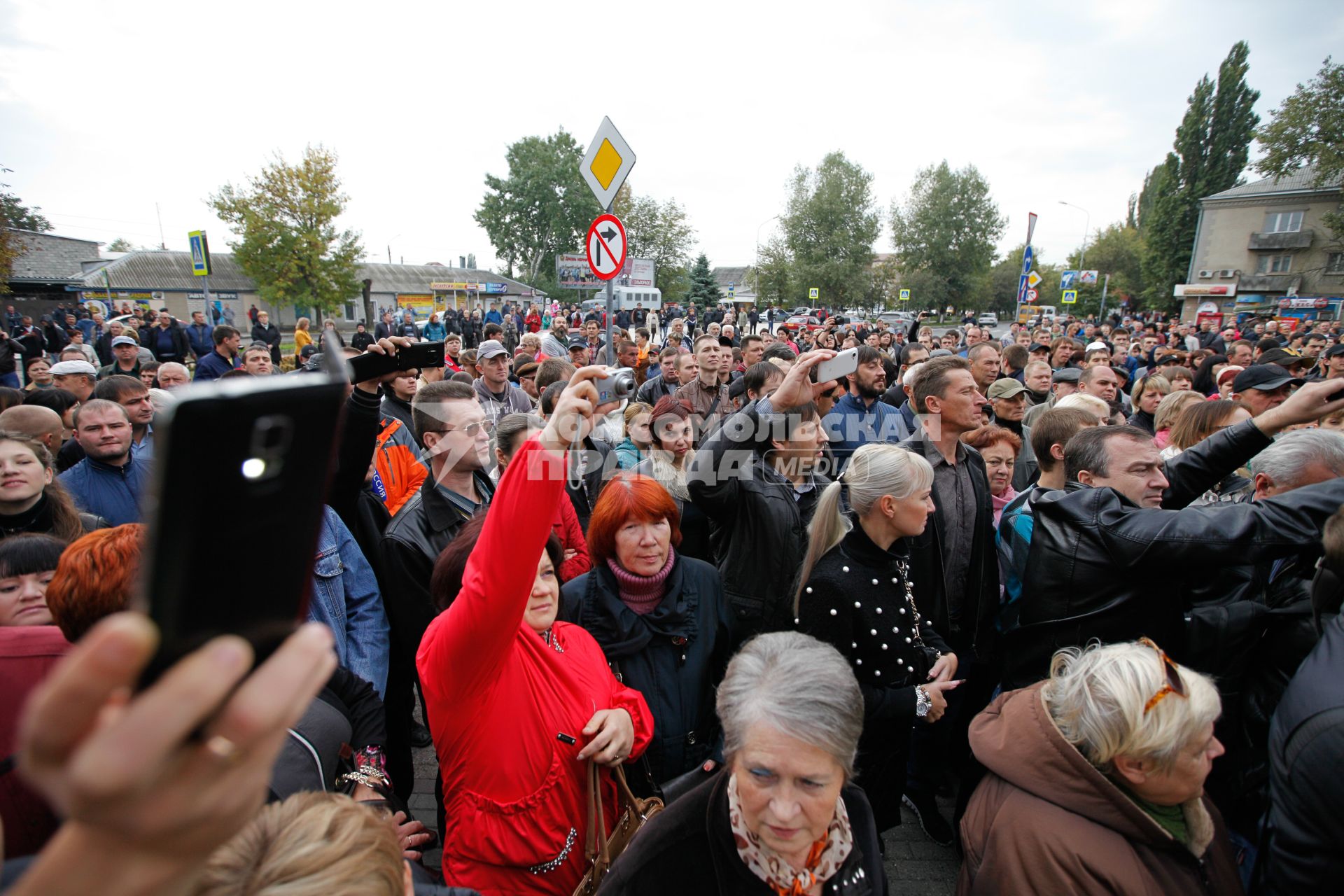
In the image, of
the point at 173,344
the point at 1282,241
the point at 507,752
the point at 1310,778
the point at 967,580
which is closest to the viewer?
the point at 1310,778

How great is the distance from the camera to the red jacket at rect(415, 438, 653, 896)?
1.84m

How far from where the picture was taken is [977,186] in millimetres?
60438

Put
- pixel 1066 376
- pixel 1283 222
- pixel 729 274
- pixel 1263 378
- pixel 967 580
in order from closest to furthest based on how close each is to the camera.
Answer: pixel 967 580, pixel 1263 378, pixel 1066 376, pixel 1283 222, pixel 729 274

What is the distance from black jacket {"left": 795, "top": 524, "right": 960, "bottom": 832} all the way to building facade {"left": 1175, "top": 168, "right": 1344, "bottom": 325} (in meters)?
56.0

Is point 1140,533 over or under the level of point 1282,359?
under

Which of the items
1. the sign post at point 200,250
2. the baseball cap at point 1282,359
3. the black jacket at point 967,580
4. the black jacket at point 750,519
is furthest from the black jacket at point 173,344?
the baseball cap at point 1282,359

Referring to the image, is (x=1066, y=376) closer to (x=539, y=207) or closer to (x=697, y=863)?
(x=697, y=863)

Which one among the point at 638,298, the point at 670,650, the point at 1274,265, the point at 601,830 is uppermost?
the point at 1274,265

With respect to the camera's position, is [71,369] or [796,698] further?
[71,369]

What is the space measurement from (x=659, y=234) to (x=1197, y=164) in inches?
1661

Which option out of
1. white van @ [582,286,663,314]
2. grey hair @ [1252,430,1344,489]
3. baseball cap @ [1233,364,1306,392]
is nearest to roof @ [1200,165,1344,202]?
white van @ [582,286,663,314]

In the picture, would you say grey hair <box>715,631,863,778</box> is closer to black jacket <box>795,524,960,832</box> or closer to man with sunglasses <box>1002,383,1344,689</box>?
black jacket <box>795,524,960,832</box>

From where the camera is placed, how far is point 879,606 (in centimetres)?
279

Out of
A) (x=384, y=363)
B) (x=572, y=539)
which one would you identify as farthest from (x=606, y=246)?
(x=384, y=363)
